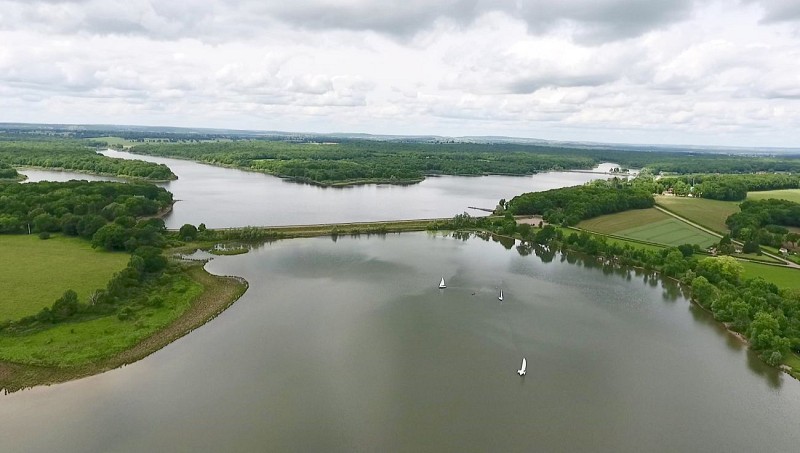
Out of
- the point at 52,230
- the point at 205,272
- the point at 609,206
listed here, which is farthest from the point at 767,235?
the point at 52,230

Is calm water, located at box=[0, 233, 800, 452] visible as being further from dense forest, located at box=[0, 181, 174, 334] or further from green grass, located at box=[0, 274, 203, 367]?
dense forest, located at box=[0, 181, 174, 334]

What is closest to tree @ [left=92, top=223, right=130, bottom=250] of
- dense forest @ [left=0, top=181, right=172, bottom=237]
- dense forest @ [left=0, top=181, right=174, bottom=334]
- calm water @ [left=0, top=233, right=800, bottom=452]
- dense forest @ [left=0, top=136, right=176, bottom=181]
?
dense forest @ [left=0, top=181, right=174, bottom=334]

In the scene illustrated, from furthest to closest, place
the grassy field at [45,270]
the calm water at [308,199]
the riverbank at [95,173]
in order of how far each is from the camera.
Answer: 1. the riverbank at [95,173]
2. the calm water at [308,199]
3. the grassy field at [45,270]

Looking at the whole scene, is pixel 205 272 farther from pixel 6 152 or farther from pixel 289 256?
pixel 6 152

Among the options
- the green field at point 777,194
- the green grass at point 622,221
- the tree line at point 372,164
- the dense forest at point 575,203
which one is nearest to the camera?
the green grass at point 622,221

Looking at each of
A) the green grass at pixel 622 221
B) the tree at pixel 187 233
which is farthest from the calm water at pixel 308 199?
the green grass at pixel 622 221

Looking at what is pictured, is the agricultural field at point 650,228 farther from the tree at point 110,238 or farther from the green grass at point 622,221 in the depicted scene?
the tree at point 110,238
